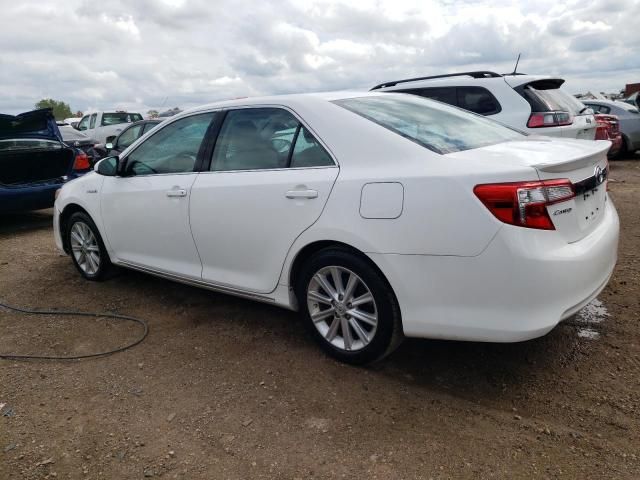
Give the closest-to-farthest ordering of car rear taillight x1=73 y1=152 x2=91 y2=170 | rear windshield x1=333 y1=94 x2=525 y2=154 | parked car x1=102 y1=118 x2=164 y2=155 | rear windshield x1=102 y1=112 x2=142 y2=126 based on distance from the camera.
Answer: rear windshield x1=333 y1=94 x2=525 y2=154
car rear taillight x1=73 y1=152 x2=91 y2=170
parked car x1=102 y1=118 x2=164 y2=155
rear windshield x1=102 y1=112 x2=142 y2=126

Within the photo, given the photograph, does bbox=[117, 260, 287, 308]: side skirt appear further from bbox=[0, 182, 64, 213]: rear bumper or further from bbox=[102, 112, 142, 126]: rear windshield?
bbox=[102, 112, 142, 126]: rear windshield

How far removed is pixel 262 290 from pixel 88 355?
4.05 ft

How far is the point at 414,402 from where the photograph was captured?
2.84 metres

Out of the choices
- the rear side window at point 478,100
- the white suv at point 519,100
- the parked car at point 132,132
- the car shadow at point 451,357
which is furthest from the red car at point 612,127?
the parked car at point 132,132

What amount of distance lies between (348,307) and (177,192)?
1544mm

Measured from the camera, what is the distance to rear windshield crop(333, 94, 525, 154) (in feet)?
9.91

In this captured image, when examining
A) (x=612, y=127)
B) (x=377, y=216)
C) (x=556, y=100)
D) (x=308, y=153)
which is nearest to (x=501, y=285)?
(x=377, y=216)

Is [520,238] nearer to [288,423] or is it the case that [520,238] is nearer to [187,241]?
[288,423]

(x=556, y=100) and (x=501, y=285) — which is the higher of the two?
(x=556, y=100)

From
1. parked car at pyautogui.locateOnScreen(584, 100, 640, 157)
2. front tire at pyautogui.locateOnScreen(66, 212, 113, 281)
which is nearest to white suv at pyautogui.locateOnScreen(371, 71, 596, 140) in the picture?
front tire at pyautogui.locateOnScreen(66, 212, 113, 281)

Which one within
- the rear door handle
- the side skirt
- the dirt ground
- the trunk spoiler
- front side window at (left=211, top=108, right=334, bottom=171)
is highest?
front side window at (left=211, top=108, right=334, bottom=171)

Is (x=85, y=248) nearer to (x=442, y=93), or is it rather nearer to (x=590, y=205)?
(x=590, y=205)

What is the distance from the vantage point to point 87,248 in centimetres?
500

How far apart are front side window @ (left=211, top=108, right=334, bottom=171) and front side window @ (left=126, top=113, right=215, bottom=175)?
0.24 meters
